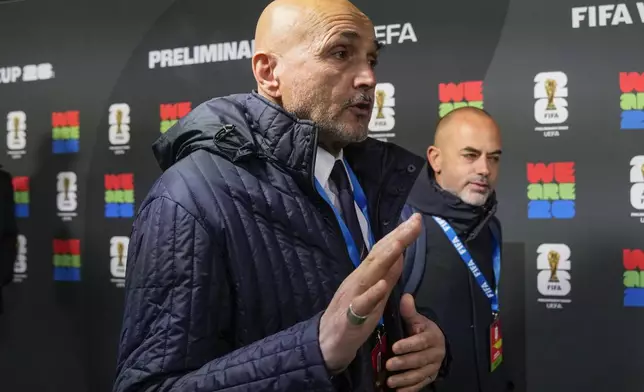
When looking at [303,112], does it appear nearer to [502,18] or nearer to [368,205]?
[368,205]

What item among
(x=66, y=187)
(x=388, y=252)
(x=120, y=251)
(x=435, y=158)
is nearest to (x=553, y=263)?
(x=435, y=158)

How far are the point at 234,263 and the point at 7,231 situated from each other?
2.80 metres

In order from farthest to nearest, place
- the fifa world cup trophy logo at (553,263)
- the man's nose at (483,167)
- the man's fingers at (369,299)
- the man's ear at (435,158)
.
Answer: the fifa world cup trophy logo at (553,263), the man's ear at (435,158), the man's nose at (483,167), the man's fingers at (369,299)

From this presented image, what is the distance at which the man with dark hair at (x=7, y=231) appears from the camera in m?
3.14

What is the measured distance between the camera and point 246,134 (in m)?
0.94

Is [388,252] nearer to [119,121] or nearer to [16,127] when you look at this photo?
[119,121]

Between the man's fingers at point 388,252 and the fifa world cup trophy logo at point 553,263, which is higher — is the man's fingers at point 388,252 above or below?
above

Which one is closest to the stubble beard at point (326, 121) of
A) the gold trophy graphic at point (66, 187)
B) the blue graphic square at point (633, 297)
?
the blue graphic square at point (633, 297)

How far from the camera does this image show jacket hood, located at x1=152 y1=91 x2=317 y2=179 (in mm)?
928

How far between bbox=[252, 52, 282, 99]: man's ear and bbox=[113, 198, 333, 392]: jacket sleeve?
1.06 feet

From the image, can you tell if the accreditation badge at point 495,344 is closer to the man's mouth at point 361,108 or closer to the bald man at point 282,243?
the bald man at point 282,243

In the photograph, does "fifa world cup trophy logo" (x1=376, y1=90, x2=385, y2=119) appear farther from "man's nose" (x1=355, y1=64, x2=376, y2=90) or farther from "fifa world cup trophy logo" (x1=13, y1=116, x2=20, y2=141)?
"fifa world cup trophy logo" (x1=13, y1=116, x2=20, y2=141)

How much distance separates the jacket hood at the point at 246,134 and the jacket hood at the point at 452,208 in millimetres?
1219

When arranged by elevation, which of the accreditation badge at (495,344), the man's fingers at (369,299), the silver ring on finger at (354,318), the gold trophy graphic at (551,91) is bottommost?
the accreditation badge at (495,344)
